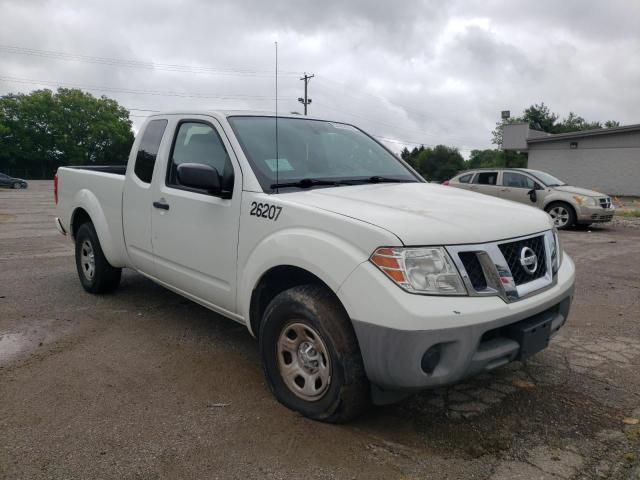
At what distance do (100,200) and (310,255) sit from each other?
314cm

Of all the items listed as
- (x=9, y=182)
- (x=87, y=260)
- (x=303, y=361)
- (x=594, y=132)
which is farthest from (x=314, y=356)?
(x=9, y=182)

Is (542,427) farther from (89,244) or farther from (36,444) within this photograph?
(89,244)

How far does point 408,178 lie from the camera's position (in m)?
4.06

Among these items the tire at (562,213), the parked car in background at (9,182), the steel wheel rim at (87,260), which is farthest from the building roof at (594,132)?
the parked car in background at (9,182)

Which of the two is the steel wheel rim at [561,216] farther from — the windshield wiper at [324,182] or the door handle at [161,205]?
the door handle at [161,205]

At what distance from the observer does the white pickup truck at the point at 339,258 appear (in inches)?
98.0

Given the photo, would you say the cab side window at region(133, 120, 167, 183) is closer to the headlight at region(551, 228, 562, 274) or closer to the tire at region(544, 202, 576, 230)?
the headlight at region(551, 228, 562, 274)

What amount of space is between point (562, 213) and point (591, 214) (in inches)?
24.8

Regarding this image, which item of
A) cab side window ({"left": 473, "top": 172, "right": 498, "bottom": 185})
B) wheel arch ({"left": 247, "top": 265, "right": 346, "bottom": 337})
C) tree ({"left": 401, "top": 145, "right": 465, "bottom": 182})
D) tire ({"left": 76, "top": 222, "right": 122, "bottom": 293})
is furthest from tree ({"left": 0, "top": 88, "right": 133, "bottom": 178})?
wheel arch ({"left": 247, "top": 265, "right": 346, "bottom": 337})

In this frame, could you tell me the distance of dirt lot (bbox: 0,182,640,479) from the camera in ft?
8.36

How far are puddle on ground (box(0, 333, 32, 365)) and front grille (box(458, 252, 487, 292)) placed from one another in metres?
3.37

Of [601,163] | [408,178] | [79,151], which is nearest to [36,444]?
[408,178]

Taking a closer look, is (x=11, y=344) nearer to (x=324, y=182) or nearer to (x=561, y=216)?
(x=324, y=182)

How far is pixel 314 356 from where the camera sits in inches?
113
